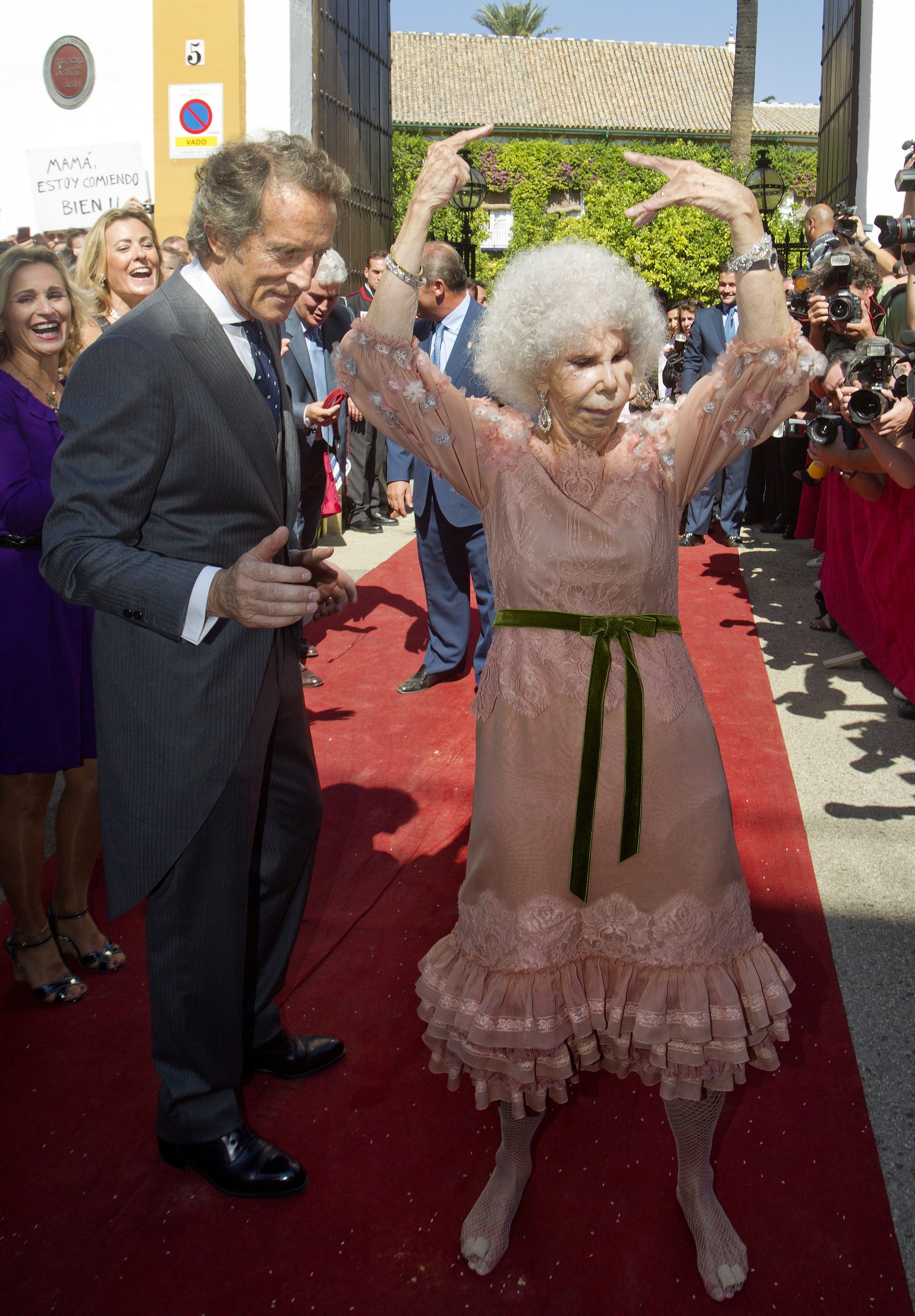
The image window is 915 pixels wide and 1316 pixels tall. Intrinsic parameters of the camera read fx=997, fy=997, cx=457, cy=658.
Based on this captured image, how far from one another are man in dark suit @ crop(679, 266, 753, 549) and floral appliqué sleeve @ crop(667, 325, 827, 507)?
22.5 ft

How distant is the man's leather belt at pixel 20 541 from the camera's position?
2.75m

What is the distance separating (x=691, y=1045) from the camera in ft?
6.19

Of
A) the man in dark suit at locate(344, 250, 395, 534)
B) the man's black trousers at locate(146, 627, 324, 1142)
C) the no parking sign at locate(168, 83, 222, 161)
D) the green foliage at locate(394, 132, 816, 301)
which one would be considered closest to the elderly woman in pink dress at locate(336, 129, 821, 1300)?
the man's black trousers at locate(146, 627, 324, 1142)

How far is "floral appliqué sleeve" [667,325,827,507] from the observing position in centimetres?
198

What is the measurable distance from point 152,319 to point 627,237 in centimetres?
2850

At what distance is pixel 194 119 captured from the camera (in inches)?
340

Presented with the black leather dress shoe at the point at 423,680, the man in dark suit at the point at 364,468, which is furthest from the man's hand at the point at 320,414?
the man in dark suit at the point at 364,468

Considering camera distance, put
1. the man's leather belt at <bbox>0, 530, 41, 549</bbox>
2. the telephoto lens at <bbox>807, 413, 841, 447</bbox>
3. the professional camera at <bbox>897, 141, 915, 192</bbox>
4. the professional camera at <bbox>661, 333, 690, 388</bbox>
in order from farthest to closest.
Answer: the professional camera at <bbox>661, 333, 690, 388</bbox>
the telephoto lens at <bbox>807, 413, 841, 447</bbox>
the professional camera at <bbox>897, 141, 915, 192</bbox>
the man's leather belt at <bbox>0, 530, 41, 549</bbox>

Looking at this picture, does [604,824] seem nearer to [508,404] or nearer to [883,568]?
[508,404]

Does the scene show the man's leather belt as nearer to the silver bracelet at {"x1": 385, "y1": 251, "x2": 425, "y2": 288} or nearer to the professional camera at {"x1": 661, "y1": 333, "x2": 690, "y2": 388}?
the silver bracelet at {"x1": 385, "y1": 251, "x2": 425, "y2": 288}

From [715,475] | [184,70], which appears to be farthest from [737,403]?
[184,70]

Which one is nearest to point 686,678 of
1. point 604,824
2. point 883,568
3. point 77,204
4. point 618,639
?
point 618,639

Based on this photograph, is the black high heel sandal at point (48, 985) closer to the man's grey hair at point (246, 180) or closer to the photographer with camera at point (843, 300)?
the man's grey hair at point (246, 180)

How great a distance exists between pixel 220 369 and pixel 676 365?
7.99 m
